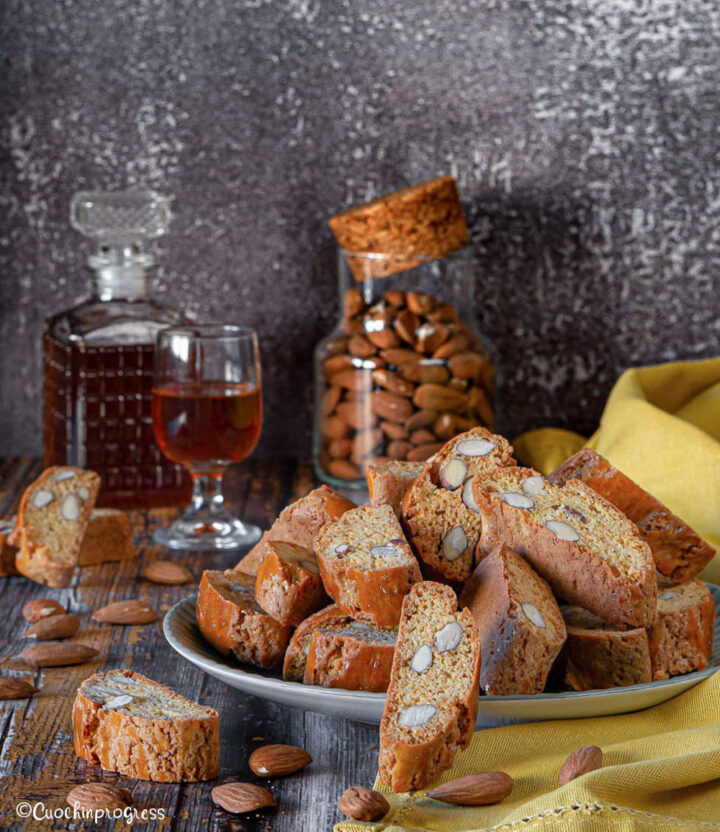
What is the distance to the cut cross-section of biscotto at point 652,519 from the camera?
3.54ft

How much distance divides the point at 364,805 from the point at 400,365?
3.22 feet

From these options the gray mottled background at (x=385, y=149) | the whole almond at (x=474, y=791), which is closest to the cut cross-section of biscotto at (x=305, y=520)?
the whole almond at (x=474, y=791)

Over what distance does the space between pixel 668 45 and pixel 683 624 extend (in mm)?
1234

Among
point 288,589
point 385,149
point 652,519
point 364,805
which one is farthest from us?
point 385,149

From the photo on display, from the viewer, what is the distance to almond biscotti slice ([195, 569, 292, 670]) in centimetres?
99

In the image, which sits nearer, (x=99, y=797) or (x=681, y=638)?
(x=99, y=797)

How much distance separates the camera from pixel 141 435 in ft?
5.64

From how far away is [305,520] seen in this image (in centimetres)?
111

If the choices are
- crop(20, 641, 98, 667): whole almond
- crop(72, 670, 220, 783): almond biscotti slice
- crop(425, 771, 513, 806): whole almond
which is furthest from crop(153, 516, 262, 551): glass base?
crop(425, 771, 513, 806): whole almond

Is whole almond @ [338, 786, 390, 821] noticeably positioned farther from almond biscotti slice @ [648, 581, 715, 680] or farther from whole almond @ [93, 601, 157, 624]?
whole almond @ [93, 601, 157, 624]

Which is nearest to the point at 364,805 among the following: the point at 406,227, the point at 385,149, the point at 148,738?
the point at 148,738

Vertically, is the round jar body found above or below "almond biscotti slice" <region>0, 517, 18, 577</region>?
above

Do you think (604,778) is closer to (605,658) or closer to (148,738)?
(605,658)

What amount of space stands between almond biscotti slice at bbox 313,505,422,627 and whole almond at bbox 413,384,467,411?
664 millimetres
